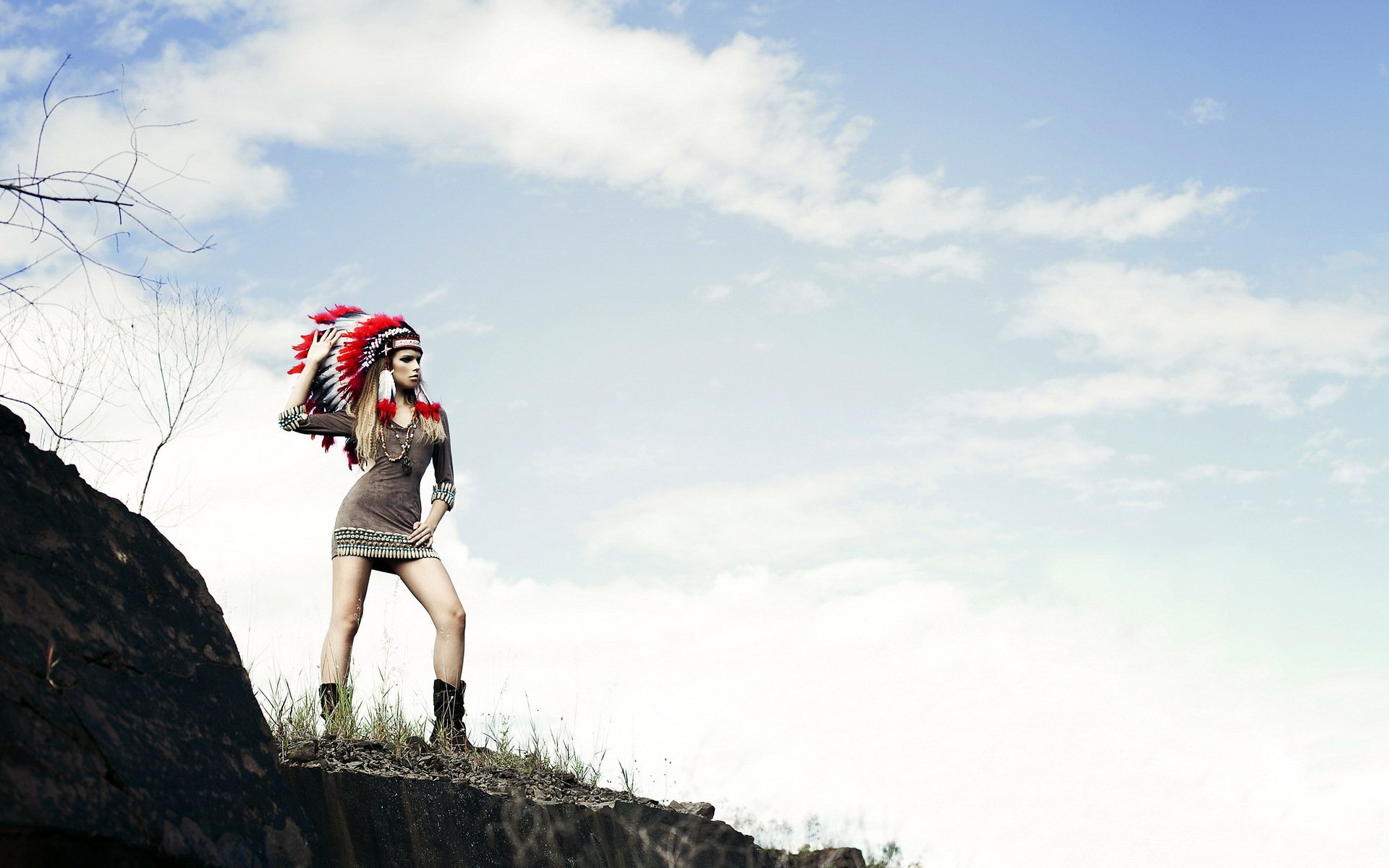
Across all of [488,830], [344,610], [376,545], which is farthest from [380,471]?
[488,830]

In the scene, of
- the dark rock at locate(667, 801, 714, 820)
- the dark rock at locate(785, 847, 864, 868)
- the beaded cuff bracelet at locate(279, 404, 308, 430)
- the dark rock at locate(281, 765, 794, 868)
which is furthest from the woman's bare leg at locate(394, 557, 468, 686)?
the dark rock at locate(785, 847, 864, 868)

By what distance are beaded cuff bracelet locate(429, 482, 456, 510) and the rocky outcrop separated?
273 centimetres

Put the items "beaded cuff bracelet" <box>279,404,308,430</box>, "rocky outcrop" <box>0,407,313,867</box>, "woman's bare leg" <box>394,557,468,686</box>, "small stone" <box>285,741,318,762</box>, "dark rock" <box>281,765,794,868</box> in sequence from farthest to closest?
"beaded cuff bracelet" <box>279,404,308,430</box> < "woman's bare leg" <box>394,557,468,686</box> < "small stone" <box>285,741,318,762</box> < "dark rock" <box>281,765,794,868</box> < "rocky outcrop" <box>0,407,313,867</box>

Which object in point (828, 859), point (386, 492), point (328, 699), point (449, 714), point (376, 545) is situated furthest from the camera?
point (828, 859)

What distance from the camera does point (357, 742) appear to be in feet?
19.5

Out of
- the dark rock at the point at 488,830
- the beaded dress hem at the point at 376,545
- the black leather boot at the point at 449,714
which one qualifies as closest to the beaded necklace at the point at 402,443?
the beaded dress hem at the point at 376,545

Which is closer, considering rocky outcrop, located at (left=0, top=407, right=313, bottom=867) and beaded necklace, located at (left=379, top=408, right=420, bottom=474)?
rocky outcrop, located at (left=0, top=407, right=313, bottom=867)

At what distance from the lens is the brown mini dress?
22.6 ft

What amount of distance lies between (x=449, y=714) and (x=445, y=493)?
1.31m

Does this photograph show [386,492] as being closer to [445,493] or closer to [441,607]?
[445,493]

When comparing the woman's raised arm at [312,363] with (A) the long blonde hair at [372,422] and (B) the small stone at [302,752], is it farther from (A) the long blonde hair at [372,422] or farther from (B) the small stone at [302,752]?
(B) the small stone at [302,752]

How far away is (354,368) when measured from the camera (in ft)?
23.8

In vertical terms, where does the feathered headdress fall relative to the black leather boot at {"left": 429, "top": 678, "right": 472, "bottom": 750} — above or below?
above

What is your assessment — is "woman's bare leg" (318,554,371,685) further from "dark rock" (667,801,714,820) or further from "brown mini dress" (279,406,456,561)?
"dark rock" (667,801,714,820)
